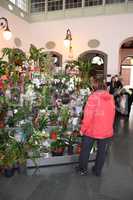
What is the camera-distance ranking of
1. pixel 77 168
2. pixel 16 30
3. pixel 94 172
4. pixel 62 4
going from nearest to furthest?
1. pixel 94 172
2. pixel 77 168
3. pixel 16 30
4. pixel 62 4

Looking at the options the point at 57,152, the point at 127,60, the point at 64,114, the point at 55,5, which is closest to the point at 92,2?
the point at 55,5

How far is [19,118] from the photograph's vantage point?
3807mm

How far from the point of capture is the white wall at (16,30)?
9.75 m

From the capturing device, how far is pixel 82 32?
1113cm

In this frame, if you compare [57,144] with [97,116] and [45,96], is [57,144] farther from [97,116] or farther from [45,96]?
[97,116]

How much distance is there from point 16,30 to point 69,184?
877 centimetres

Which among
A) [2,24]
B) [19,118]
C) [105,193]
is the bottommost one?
[105,193]

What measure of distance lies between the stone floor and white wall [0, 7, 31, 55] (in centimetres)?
714

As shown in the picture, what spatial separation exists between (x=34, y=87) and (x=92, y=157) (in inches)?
62.0

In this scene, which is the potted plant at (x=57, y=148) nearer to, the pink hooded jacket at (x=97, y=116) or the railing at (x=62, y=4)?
the pink hooded jacket at (x=97, y=116)

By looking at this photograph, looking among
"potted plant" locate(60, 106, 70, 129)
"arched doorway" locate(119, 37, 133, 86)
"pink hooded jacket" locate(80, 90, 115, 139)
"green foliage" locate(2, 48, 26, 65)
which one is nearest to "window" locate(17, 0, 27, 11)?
"arched doorway" locate(119, 37, 133, 86)

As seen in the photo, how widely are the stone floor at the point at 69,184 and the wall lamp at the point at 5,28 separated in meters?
5.97

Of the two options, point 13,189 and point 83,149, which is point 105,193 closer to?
point 83,149

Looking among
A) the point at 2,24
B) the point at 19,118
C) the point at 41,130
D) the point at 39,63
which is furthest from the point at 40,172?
the point at 2,24
